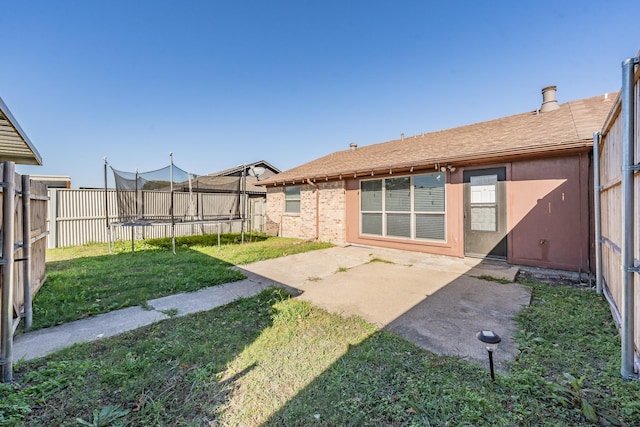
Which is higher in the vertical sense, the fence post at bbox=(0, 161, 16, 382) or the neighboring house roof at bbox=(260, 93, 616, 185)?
the neighboring house roof at bbox=(260, 93, 616, 185)

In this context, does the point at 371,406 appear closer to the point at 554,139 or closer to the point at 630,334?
the point at 630,334

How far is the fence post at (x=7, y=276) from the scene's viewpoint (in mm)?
1915

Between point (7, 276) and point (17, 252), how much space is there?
0.94 meters

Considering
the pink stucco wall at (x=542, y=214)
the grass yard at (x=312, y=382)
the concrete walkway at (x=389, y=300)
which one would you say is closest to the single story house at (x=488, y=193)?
the pink stucco wall at (x=542, y=214)

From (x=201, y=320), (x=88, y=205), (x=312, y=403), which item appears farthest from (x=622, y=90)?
(x=88, y=205)

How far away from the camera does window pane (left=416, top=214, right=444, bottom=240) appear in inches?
259

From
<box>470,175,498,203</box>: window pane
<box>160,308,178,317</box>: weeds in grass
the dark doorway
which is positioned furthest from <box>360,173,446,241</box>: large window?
<box>160,308,178,317</box>: weeds in grass

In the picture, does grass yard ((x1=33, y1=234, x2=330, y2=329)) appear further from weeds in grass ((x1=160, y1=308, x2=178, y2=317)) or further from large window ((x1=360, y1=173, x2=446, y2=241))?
large window ((x1=360, y1=173, x2=446, y2=241))

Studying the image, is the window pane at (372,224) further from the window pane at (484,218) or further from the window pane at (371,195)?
the window pane at (484,218)

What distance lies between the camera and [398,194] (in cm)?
739

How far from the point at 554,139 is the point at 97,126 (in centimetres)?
1444

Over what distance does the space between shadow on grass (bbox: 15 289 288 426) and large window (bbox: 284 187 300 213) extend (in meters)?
7.95

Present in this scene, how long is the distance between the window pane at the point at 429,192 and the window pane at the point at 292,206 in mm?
4992

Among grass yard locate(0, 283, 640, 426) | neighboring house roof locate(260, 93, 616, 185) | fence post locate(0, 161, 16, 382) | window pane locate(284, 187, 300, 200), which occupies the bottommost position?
grass yard locate(0, 283, 640, 426)
